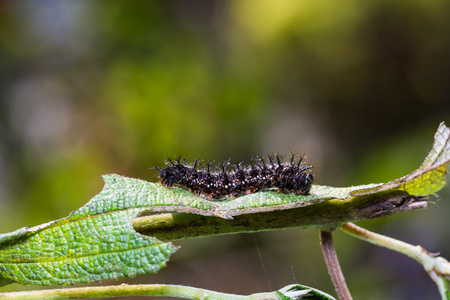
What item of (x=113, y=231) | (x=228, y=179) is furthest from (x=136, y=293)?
(x=228, y=179)

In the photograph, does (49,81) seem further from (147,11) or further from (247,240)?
(247,240)

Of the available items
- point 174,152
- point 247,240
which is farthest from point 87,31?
point 247,240

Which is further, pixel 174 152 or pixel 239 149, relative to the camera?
pixel 239 149

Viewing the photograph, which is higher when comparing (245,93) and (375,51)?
(375,51)

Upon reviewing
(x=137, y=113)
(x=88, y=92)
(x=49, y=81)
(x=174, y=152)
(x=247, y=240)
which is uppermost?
(x=49, y=81)

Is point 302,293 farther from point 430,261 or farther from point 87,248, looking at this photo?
point 87,248

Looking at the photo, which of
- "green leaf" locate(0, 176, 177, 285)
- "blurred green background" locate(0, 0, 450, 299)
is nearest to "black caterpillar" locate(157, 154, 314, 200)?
"green leaf" locate(0, 176, 177, 285)

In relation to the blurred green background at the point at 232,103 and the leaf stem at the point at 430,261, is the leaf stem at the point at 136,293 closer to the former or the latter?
the leaf stem at the point at 430,261

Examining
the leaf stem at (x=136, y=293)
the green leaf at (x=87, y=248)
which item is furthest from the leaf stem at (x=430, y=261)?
the green leaf at (x=87, y=248)

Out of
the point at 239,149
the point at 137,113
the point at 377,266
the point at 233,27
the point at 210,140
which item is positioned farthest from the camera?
the point at 233,27
